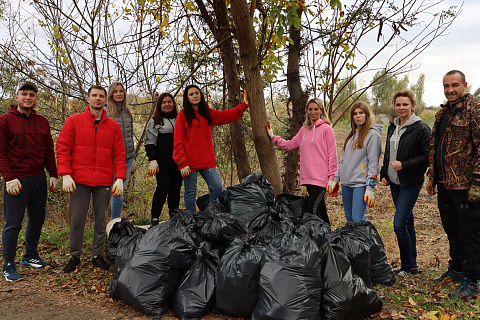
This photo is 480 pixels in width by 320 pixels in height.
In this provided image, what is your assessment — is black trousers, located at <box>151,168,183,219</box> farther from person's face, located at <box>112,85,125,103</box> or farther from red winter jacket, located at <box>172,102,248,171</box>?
person's face, located at <box>112,85,125,103</box>

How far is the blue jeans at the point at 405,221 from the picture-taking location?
3.38 metres

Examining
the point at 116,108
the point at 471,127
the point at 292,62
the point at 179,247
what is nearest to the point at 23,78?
the point at 116,108

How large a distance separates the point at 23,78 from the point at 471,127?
7206mm

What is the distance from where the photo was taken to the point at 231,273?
271 centimetres

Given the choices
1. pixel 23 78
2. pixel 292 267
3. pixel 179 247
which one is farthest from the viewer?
pixel 23 78

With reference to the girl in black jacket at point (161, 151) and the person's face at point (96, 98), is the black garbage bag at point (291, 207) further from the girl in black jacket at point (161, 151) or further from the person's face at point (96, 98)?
the person's face at point (96, 98)

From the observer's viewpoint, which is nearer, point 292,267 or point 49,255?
point 292,267

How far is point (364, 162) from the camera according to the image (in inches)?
144

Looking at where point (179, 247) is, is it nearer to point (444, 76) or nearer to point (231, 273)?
point (231, 273)

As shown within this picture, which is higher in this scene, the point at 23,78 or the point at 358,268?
the point at 23,78

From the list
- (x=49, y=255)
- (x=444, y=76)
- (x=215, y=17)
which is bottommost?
(x=49, y=255)

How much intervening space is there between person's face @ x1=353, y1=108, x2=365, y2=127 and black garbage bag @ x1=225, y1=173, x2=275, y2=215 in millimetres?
1173

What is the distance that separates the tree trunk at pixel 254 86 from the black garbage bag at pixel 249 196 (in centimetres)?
34

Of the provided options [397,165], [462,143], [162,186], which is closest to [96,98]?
[162,186]
